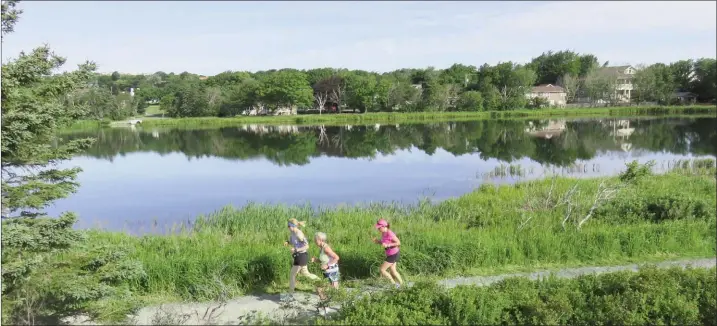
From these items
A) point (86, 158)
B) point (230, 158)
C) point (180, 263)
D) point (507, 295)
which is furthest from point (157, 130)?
point (507, 295)

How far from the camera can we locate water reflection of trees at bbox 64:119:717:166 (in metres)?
34.2

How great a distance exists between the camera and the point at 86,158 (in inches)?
1515

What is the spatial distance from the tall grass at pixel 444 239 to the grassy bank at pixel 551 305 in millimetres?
2614

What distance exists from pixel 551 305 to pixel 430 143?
35581 millimetres

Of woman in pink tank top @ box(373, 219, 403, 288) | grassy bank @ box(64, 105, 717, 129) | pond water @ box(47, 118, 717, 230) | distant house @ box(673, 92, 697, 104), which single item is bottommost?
pond water @ box(47, 118, 717, 230)

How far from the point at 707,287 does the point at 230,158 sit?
3200cm

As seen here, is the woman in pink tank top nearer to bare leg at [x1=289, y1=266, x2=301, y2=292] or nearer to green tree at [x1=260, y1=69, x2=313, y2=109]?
bare leg at [x1=289, y1=266, x2=301, y2=292]

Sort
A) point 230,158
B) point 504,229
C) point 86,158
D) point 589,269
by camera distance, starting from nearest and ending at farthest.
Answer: point 589,269
point 504,229
point 230,158
point 86,158

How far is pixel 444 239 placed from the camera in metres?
10.7

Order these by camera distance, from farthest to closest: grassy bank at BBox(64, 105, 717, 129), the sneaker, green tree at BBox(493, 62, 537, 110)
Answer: green tree at BBox(493, 62, 537, 110) → grassy bank at BBox(64, 105, 717, 129) → the sneaker

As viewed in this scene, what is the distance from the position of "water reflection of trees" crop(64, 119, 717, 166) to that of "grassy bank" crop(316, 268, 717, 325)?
2171cm

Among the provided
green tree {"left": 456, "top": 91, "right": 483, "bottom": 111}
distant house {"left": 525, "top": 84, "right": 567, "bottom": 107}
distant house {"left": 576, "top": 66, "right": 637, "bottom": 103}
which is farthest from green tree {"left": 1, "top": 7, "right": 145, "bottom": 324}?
distant house {"left": 576, "top": 66, "right": 637, "bottom": 103}

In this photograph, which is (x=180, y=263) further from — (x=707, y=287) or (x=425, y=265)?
(x=707, y=287)

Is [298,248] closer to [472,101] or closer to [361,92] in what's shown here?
[361,92]
